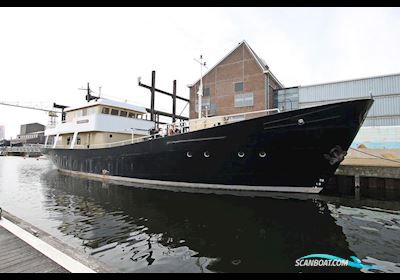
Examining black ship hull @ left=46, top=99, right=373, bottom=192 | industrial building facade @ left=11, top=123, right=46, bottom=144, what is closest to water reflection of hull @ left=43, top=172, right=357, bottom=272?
black ship hull @ left=46, top=99, right=373, bottom=192

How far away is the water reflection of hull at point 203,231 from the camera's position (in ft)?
16.4

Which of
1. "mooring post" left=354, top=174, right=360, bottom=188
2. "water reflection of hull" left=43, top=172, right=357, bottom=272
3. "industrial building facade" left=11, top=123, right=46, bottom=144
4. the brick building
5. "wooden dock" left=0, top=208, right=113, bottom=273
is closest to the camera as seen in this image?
"wooden dock" left=0, top=208, right=113, bottom=273

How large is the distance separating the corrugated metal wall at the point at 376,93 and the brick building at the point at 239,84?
6158mm

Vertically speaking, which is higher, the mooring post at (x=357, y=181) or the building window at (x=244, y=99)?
the building window at (x=244, y=99)

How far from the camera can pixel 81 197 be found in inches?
468

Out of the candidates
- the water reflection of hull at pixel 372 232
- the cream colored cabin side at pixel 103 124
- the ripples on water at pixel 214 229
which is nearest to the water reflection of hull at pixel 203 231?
the ripples on water at pixel 214 229

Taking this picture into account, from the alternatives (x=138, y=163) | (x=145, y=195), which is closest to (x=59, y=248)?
(x=145, y=195)

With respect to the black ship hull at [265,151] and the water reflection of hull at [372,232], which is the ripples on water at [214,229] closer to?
the water reflection of hull at [372,232]

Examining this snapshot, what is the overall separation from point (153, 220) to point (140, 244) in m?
2.00

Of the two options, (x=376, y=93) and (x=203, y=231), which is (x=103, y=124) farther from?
(x=376, y=93)

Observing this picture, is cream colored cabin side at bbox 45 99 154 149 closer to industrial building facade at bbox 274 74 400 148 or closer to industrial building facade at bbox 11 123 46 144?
industrial building facade at bbox 274 74 400 148

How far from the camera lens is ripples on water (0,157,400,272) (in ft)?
16.4

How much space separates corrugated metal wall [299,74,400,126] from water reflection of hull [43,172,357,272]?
18.5m

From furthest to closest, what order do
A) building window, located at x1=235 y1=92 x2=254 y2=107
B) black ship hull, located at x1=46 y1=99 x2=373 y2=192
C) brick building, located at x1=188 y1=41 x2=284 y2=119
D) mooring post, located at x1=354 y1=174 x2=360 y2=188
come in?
building window, located at x1=235 y1=92 x2=254 y2=107 < brick building, located at x1=188 y1=41 x2=284 y2=119 < mooring post, located at x1=354 y1=174 x2=360 y2=188 < black ship hull, located at x1=46 y1=99 x2=373 y2=192
